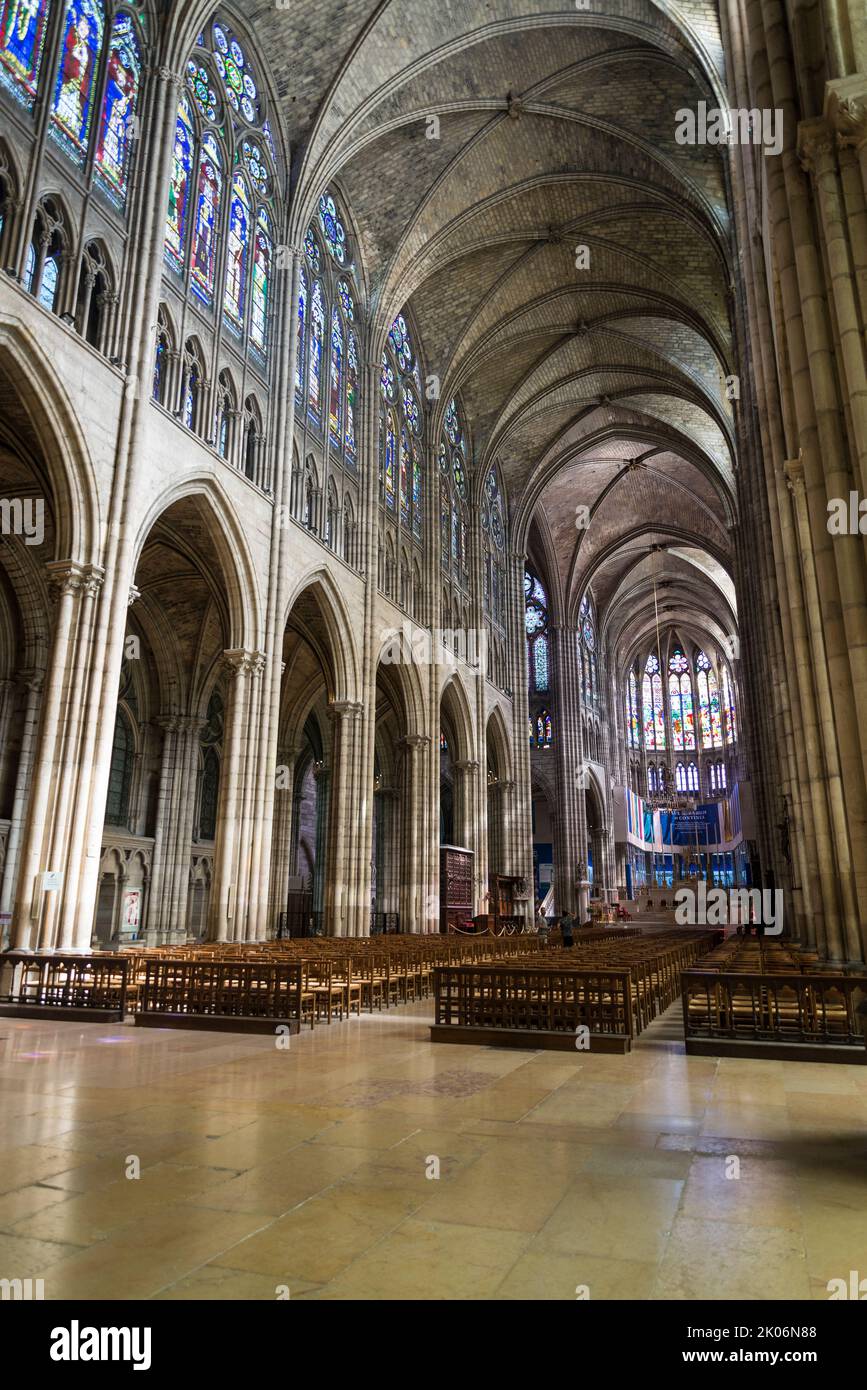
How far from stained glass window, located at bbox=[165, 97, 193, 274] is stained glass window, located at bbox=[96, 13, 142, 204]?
995 millimetres

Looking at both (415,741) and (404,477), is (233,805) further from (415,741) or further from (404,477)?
(404,477)

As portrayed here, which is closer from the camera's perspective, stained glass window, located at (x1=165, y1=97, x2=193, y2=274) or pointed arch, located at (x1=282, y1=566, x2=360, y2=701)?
stained glass window, located at (x1=165, y1=97, x2=193, y2=274)

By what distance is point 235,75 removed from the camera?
1930 centimetres

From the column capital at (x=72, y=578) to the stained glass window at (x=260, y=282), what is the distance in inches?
332

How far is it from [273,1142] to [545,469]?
37314 mm

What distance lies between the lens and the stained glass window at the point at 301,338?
2124 centimetres

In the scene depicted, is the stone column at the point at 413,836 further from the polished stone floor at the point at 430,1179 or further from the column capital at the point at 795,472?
the polished stone floor at the point at 430,1179

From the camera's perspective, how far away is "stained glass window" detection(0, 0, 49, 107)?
1294cm

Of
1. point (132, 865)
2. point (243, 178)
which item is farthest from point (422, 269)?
point (132, 865)

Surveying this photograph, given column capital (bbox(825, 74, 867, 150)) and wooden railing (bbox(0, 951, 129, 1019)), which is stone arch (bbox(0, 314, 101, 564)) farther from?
column capital (bbox(825, 74, 867, 150))

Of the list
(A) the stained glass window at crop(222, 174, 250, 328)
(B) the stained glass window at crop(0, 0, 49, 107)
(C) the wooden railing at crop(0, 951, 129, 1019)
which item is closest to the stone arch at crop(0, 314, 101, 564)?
(B) the stained glass window at crop(0, 0, 49, 107)

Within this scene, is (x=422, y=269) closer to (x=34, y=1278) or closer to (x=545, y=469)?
(x=545, y=469)

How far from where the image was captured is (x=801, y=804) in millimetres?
15578

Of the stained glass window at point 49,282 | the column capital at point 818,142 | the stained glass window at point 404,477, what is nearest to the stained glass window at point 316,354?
the stained glass window at point 404,477
